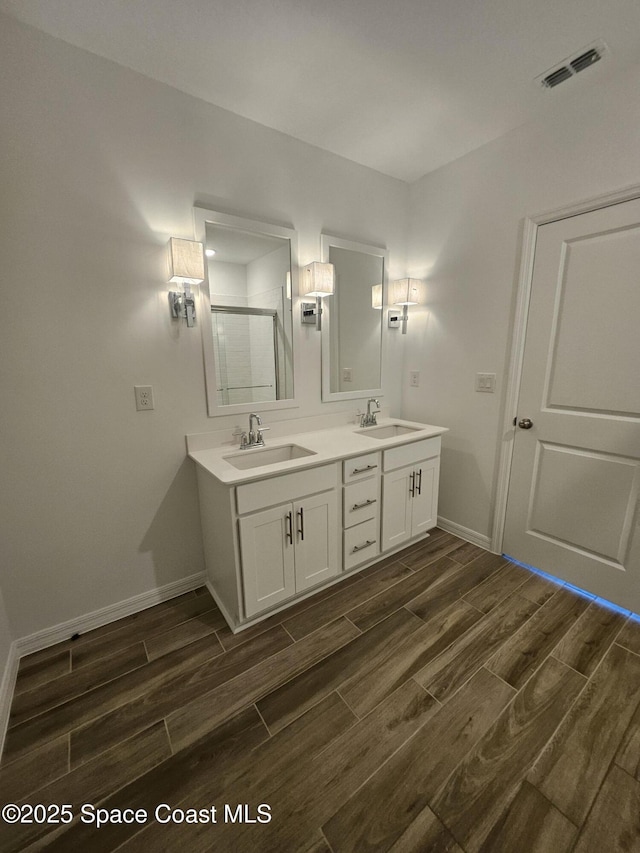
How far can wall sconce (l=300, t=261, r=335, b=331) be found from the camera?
213cm

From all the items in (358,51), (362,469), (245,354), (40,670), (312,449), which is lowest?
(40,670)

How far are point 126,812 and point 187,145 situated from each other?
2718 millimetres

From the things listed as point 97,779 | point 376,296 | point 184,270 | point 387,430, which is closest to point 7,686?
point 97,779

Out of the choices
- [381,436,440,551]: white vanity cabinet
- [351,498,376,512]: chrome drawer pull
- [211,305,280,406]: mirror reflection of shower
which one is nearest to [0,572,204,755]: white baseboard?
[351,498,376,512]: chrome drawer pull

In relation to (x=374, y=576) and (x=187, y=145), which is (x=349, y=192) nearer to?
(x=187, y=145)

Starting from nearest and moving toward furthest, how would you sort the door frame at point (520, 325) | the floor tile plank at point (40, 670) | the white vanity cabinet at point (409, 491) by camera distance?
the floor tile plank at point (40, 670) → the door frame at point (520, 325) → the white vanity cabinet at point (409, 491)

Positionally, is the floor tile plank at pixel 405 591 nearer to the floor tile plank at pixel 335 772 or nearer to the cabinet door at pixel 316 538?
the cabinet door at pixel 316 538

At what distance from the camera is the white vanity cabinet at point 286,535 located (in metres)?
1.66

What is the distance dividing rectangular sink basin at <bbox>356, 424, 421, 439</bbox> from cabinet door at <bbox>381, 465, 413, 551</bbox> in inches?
15.4

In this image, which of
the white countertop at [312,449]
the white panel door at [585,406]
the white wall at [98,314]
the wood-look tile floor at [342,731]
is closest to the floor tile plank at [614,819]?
the wood-look tile floor at [342,731]

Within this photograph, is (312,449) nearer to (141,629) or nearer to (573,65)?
(141,629)

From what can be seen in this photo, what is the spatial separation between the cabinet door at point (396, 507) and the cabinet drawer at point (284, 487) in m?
0.45

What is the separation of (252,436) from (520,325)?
175 centimetres

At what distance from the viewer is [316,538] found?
6.26ft
